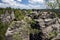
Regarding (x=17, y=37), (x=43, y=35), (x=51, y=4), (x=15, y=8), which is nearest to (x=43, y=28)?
(x=43, y=35)

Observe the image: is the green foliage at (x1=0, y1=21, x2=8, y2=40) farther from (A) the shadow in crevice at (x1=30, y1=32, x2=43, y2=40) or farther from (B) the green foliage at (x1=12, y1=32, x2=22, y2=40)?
(A) the shadow in crevice at (x1=30, y1=32, x2=43, y2=40)

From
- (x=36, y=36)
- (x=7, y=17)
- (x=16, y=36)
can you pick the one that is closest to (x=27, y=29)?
(x=16, y=36)

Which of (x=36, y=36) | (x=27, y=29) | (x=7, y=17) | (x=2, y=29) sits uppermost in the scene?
(x=7, y=17)

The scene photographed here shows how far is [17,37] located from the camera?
20.4ft

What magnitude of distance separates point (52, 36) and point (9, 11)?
2790mm

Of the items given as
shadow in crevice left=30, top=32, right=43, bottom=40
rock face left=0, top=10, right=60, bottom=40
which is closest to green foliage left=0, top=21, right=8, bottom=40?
rock face left=0, top=10, right=60, bottom=40

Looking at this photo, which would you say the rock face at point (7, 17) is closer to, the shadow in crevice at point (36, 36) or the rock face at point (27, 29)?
the rock face at point (27, 29)

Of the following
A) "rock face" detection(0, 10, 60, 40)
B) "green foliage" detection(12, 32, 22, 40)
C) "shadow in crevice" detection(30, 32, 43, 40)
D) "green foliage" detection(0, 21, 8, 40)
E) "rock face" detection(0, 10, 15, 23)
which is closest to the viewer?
"green foliage" detection(12, 32, 22, 40)

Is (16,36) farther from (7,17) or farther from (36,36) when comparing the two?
(7,17)

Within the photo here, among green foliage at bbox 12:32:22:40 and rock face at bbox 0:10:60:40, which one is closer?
green foliage at bbox 12:32:22:40

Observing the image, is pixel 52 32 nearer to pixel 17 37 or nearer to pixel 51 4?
pixel 17 37

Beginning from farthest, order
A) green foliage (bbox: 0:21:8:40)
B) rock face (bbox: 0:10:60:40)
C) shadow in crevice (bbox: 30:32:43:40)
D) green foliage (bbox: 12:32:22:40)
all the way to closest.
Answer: shadow in crevice (bbox: 30:32:43:40)
green foliage (bbox: 0:21:8:40)
rock face (bbox: 0:10:60:40)
green foliage (bbox: 12:32:22:40)

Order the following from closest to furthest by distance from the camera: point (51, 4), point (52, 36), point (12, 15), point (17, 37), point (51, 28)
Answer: point (17, 37) → point (52, 36) → point (51, 28) → point (12, 15) → point (51, 4)

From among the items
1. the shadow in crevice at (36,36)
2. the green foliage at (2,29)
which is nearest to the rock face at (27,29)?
the shadow in crevice at (36,36)
